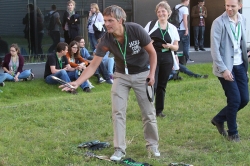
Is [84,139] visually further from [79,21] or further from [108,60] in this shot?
[79,21]

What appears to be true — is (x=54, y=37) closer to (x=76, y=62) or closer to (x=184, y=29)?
(x=76, y=62)

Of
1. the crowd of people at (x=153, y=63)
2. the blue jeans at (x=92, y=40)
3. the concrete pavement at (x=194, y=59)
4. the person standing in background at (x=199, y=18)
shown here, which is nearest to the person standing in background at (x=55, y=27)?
the concrete pavement at (x=194, y=59)

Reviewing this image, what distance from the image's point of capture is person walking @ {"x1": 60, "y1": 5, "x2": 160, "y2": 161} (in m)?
5.89

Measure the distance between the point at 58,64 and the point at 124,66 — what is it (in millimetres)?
6058

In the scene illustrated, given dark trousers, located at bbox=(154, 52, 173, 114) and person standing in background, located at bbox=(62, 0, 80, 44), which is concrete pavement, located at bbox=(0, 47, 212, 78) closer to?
person standing in background, located at bbox=(62, 0, 80, 44)

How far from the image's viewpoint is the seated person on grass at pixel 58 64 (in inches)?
459

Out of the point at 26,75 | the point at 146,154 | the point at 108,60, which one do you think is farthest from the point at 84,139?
the point at 108,60

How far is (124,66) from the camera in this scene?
6031 mm

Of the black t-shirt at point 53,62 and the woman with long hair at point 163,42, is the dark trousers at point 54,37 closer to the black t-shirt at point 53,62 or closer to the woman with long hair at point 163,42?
the black t-shirt at point 53,62

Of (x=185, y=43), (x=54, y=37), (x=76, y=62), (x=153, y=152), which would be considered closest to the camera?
(x=153, y=152)

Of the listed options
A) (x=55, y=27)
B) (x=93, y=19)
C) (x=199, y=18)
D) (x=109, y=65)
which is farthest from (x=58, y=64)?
(x=199, y=18)

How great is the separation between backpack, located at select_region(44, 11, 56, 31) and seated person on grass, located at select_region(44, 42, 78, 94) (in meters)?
4.22

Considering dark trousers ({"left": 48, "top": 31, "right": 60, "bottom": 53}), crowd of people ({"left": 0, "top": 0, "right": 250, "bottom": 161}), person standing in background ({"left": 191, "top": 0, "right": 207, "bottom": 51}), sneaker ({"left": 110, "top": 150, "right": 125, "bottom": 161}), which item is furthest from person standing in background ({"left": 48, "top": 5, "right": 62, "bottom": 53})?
sneaker ({"left": 110, "top": 150, "right": 125, "bottom": 161})

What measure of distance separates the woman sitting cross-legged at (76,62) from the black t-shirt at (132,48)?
562 centimetres
